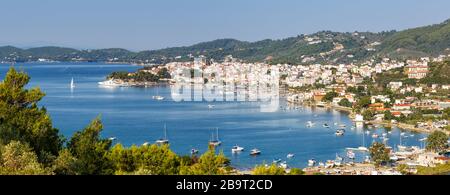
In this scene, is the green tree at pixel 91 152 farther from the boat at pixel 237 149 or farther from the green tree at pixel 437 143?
the green tree at pixel 437 143

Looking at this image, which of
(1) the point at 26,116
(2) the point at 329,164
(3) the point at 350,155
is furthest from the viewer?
(3) the point at 350,155

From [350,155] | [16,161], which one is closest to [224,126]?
[350,155]

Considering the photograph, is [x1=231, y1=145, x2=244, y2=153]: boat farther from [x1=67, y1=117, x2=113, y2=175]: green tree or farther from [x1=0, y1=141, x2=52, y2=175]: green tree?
[x1=0, y1=141, x2=52, y2=175]: green tree

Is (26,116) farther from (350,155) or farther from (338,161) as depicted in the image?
(350,155)

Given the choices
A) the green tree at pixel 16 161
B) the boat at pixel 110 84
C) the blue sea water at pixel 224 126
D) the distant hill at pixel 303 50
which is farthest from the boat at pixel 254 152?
the distant hill at pixel 303 50
